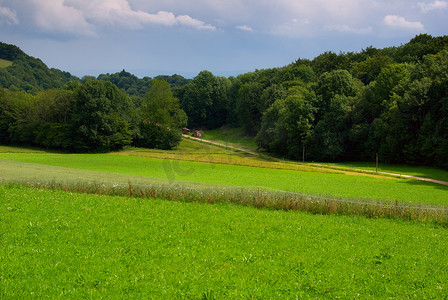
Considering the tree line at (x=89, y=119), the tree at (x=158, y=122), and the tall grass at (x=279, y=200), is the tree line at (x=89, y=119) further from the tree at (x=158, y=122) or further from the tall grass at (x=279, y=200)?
the tall grass at (x=279, y=200)

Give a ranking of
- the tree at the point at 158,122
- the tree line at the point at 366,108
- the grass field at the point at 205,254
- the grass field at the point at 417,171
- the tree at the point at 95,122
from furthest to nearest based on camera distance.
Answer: the tree at the point at 158,122, the tree at the point at 95,122, the tree line at the point at 366,108, the grass field at the point at 417,171, the grass field at the point at 205,254

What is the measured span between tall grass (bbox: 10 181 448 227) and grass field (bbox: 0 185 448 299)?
3.97 ft

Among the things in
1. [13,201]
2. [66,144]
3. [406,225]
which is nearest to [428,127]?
[406,225]

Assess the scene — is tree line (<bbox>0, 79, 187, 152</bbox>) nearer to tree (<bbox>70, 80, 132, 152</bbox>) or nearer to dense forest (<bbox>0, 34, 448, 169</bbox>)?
tree (<bbox>70, 80, 132, 152</bbox>)

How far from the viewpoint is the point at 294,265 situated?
1213 cm

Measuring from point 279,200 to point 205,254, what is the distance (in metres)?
10.4

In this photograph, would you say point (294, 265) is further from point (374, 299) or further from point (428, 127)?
point (428, 127)

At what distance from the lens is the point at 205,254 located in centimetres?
1277

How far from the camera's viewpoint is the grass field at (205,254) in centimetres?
1017

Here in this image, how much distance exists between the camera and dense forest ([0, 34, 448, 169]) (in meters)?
60.0

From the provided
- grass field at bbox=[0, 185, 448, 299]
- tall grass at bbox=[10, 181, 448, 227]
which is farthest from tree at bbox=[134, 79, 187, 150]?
grass field at bbox=[0, 185, 448, 299]

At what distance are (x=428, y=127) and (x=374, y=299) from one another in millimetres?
56658

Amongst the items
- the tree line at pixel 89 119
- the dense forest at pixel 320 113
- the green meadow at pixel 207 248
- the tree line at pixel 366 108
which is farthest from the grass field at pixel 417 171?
the tree line at pixel 89 119

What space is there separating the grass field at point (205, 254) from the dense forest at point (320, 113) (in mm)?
46381
